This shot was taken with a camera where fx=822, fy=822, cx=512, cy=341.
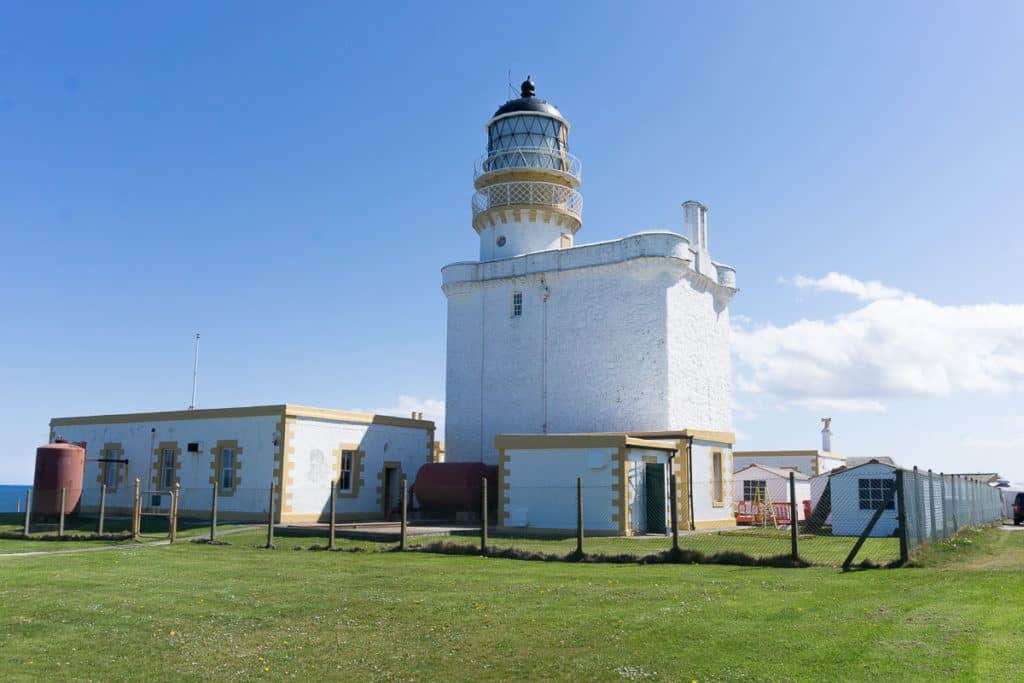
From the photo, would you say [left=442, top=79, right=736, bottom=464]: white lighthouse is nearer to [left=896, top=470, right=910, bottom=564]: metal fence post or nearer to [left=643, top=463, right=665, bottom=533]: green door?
[left=643, top=463, right=665, bottom=533]: green door

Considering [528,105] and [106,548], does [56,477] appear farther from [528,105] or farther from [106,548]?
[528,105]

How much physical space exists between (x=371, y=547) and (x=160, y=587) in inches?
271

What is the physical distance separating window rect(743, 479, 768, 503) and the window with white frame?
20472 millimetres

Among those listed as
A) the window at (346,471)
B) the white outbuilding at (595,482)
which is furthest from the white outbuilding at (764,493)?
the window at (346,471)

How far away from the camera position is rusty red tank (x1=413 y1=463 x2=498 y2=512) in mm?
28547

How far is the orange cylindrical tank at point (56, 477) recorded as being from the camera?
96.7 feet

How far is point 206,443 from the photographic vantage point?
28.8 m

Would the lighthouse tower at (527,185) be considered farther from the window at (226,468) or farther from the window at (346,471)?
the window at (226,468)

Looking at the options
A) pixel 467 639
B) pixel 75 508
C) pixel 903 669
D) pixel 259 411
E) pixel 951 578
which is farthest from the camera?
pixel 75 508

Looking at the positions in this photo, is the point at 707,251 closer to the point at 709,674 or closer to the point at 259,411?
the point at 259,411

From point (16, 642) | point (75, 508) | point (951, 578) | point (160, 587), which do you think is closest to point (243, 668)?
point (16, 642)

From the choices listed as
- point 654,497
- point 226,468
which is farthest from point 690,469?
point 226,468

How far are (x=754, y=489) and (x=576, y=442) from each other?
13.7 meters

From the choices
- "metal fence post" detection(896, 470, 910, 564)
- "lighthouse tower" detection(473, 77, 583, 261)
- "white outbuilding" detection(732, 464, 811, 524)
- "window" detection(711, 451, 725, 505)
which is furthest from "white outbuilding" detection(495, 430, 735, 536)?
"lighthouse tower" detection(473, 77, 583, 261)
